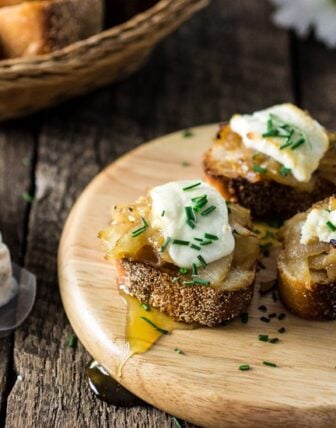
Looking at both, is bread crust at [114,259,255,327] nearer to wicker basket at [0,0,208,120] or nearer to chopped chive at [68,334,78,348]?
chopped chive at [68,334,78,348]

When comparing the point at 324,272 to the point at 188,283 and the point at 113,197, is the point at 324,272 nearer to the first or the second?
the point at 188,283

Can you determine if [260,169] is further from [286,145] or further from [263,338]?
[263,338]

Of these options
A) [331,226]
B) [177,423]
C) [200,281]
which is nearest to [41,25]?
[200,281]

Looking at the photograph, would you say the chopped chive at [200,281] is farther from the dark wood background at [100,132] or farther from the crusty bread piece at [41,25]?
the crusty bread piece at [41,25]

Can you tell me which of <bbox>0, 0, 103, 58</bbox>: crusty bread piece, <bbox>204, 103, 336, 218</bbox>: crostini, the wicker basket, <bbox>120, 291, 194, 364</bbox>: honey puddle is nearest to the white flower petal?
the wicker basket

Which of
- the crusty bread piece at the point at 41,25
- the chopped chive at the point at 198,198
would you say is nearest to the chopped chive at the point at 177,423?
the chopped chive at the point at 198,198
